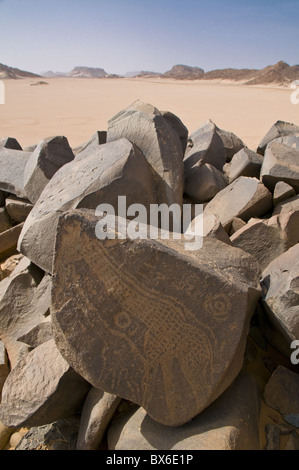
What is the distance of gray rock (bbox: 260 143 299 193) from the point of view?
2.58 meters

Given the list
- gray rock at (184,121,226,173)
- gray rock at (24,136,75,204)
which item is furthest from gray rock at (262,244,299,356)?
gray rock at (24,136,75,204)

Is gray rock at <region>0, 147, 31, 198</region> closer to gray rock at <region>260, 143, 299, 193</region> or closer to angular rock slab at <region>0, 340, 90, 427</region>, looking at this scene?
angular rock slab at <region>0, 340, 90, 427</region>

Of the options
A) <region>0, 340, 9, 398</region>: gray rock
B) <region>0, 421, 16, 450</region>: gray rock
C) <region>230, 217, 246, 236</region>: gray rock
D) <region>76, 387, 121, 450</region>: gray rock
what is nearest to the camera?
<region>76, 387, 121, 450</region>: gray rock

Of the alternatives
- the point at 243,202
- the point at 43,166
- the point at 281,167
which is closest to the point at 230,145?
the point at 281,167

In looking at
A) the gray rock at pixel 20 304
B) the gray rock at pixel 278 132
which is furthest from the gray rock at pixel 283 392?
the gray rock at pixel 278 132

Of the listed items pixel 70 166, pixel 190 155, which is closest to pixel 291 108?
pixel 190 155

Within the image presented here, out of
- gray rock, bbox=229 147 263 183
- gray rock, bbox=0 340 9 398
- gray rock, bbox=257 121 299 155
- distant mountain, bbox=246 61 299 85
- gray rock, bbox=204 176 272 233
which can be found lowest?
gray rock, bbox=0 340 9 398

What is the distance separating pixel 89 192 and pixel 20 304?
3.13 ft

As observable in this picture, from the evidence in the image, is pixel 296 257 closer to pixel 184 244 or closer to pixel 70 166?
pixel 184 244

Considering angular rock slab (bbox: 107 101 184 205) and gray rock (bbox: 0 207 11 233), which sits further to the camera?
gray rock (bbox: 0 207 11 233)

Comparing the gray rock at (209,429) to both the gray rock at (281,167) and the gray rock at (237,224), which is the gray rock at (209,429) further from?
the gray rock at (281,167)

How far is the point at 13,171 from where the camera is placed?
135 inches

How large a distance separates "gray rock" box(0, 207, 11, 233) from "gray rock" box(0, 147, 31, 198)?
0.21m

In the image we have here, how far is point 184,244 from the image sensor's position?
1855 mm
